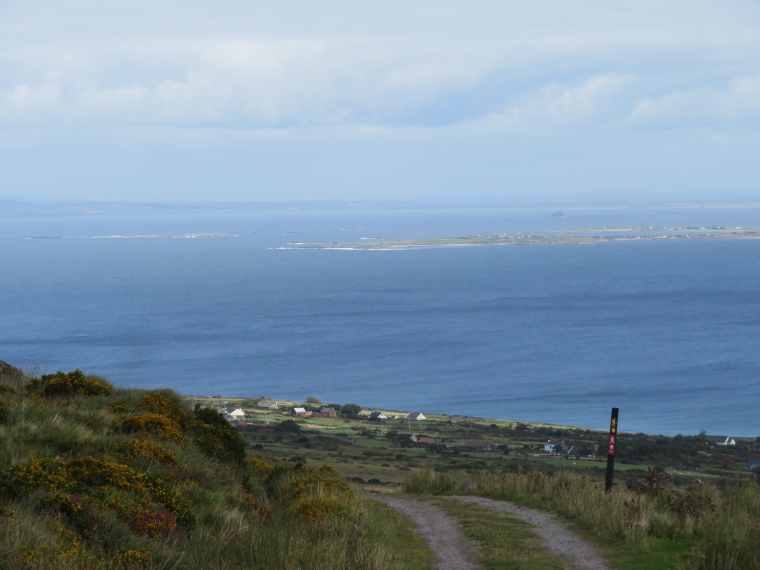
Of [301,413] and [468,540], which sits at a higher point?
[468,540]

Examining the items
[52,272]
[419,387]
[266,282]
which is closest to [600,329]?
[419,387]

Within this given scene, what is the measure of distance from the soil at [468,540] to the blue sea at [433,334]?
37.0 m

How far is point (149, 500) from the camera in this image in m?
7.18

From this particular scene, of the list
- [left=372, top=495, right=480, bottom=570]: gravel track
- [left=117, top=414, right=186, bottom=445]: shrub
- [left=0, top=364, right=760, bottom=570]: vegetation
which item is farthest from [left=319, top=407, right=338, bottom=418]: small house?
[left=117, top=414, right=186, bottom=445]: shrub

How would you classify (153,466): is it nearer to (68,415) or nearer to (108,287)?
(68,415)

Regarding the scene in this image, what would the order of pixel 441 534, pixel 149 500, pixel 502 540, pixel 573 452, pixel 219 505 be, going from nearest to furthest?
pixel 149 500
pixel 219 505
pixel 502 540
pixel 441 534
pixel 573 452

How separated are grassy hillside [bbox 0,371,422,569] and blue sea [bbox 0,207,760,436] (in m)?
36.4

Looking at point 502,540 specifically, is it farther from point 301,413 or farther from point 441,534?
point 301,413

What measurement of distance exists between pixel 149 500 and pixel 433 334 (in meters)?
73.5

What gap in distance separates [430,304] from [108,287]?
52.2 m

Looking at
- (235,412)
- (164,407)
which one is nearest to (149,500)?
(164,407)

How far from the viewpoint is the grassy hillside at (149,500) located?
5.96 m

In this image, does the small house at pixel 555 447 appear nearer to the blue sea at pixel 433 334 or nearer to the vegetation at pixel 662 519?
the blue sea at pixel 433 334

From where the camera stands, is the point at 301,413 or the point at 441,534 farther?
the point at 301,413
